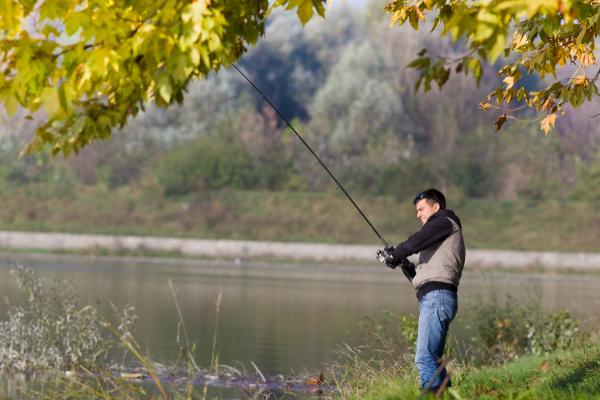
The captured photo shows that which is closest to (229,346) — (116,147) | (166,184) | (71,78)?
(71,78)

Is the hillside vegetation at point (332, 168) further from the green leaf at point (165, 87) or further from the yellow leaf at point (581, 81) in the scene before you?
the green leaf at point (165, 87)

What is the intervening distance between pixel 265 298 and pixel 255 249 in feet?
75.1

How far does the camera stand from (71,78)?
7.43 m

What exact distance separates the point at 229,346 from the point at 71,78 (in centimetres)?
1288

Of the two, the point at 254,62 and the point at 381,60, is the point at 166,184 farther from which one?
the point at 254,62

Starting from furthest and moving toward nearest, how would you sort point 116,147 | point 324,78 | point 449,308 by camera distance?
1. point 324,78
2. point 116,147
3. point 449,308

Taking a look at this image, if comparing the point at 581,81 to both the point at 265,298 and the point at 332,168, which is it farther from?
the point at 332,168

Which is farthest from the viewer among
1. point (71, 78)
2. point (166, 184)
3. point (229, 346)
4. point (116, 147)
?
point (116, 147)

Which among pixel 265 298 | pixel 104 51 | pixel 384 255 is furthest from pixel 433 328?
pixel 265 298

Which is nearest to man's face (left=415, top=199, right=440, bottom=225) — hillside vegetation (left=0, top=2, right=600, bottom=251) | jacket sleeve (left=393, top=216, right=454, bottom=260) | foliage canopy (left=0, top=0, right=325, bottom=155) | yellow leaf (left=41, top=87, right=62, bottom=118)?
jacket sleeve (left=393, top=216, right=454, bottom=260)

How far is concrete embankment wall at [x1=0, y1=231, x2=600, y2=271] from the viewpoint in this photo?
5278 centimetres

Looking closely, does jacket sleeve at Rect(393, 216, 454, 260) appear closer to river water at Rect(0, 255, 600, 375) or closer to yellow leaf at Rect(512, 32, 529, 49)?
river water at Rect(0, 255, 600, 375)

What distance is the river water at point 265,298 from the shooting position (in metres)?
19.7

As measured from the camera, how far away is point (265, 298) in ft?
102
